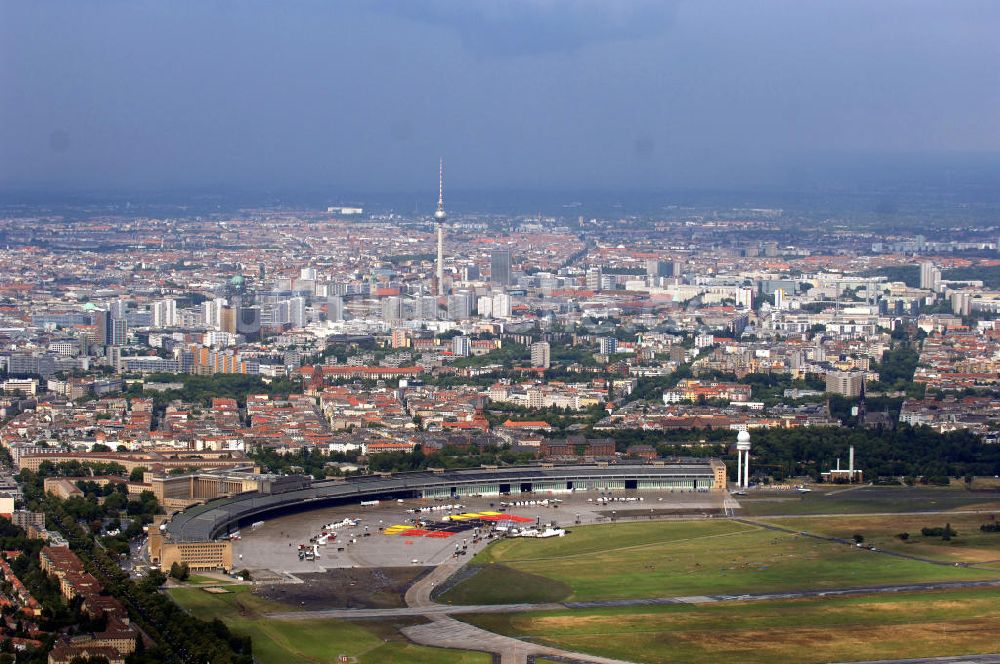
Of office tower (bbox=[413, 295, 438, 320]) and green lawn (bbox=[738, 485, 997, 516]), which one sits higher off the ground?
office tower (bbox=[413, 295, 438, 320])

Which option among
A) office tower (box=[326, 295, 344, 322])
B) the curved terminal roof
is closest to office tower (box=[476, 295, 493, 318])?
office tower (box=[326, 295, 344, 322])

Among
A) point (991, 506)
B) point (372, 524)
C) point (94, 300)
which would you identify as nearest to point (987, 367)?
point (991, 506)

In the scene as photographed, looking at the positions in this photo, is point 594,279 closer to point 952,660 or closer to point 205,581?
point 205,581

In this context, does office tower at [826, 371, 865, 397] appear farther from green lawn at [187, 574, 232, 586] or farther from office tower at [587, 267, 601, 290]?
office tower at [587, 267, 601, 290]

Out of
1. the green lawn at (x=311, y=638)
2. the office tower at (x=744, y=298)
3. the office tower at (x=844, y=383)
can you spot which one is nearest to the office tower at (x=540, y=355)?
the office tower at (x=844, y=383)

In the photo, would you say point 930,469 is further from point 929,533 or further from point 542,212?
point 542,212

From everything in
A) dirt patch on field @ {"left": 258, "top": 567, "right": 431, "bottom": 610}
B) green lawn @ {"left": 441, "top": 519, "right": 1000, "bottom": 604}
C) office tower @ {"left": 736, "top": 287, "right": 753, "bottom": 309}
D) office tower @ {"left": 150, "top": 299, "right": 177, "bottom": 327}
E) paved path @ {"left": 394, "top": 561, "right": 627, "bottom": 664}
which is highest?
office tower @ {"left": 736, "top": 287, "right": 753, "bottom": 309}
